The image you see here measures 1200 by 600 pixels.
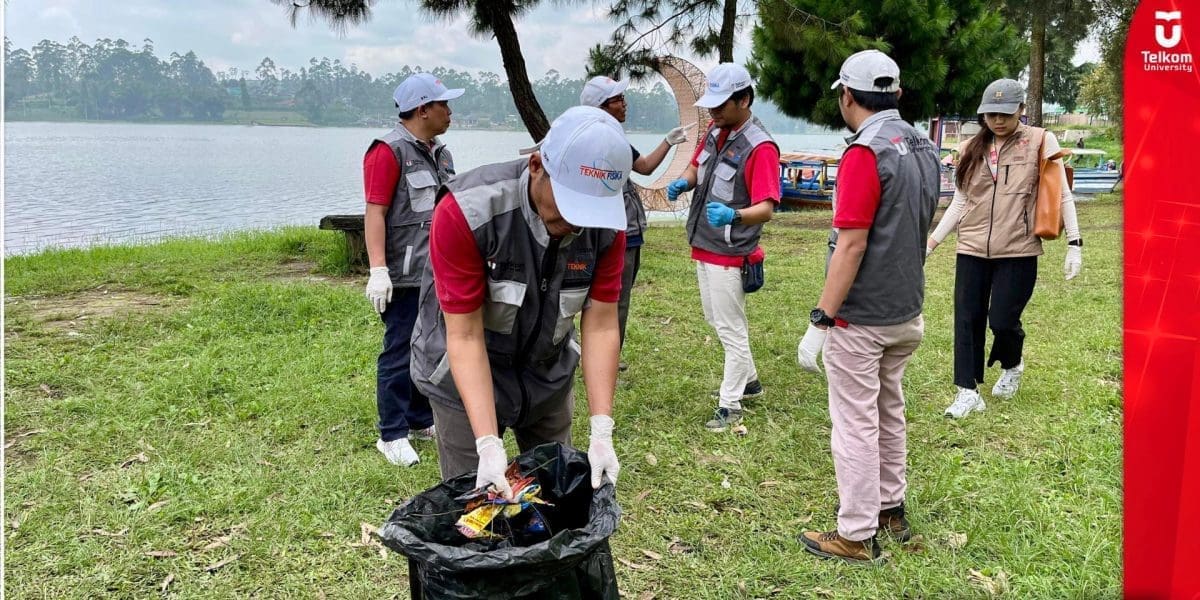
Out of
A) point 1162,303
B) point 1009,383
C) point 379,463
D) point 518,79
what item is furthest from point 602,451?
point 518,79

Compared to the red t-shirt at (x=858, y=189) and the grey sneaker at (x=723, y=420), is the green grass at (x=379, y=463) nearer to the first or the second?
the grey sneaker at (x=723, y=420)

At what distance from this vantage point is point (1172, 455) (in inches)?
76.9

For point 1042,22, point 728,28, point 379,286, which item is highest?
point 1042,22

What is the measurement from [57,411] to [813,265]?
6.81 metres

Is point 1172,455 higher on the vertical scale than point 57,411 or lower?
higher

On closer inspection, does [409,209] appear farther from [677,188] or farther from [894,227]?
[894,227]

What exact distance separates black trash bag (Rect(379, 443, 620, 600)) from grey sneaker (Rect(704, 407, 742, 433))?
2.03 meters

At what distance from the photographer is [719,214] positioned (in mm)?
3811

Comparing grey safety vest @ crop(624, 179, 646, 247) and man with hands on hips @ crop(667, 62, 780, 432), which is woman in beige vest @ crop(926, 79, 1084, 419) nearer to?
man with hands on hips @ crop(667, 62, 780, 432)

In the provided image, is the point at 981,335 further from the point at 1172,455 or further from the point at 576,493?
the point at 576,493

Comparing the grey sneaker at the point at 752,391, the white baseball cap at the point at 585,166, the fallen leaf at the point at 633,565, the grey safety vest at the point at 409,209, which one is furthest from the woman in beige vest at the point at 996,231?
the white baseball cap at the point at 585,166

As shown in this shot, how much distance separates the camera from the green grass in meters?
2.84

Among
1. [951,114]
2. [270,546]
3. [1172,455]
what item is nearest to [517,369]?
[270,546]

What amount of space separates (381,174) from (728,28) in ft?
19.1
